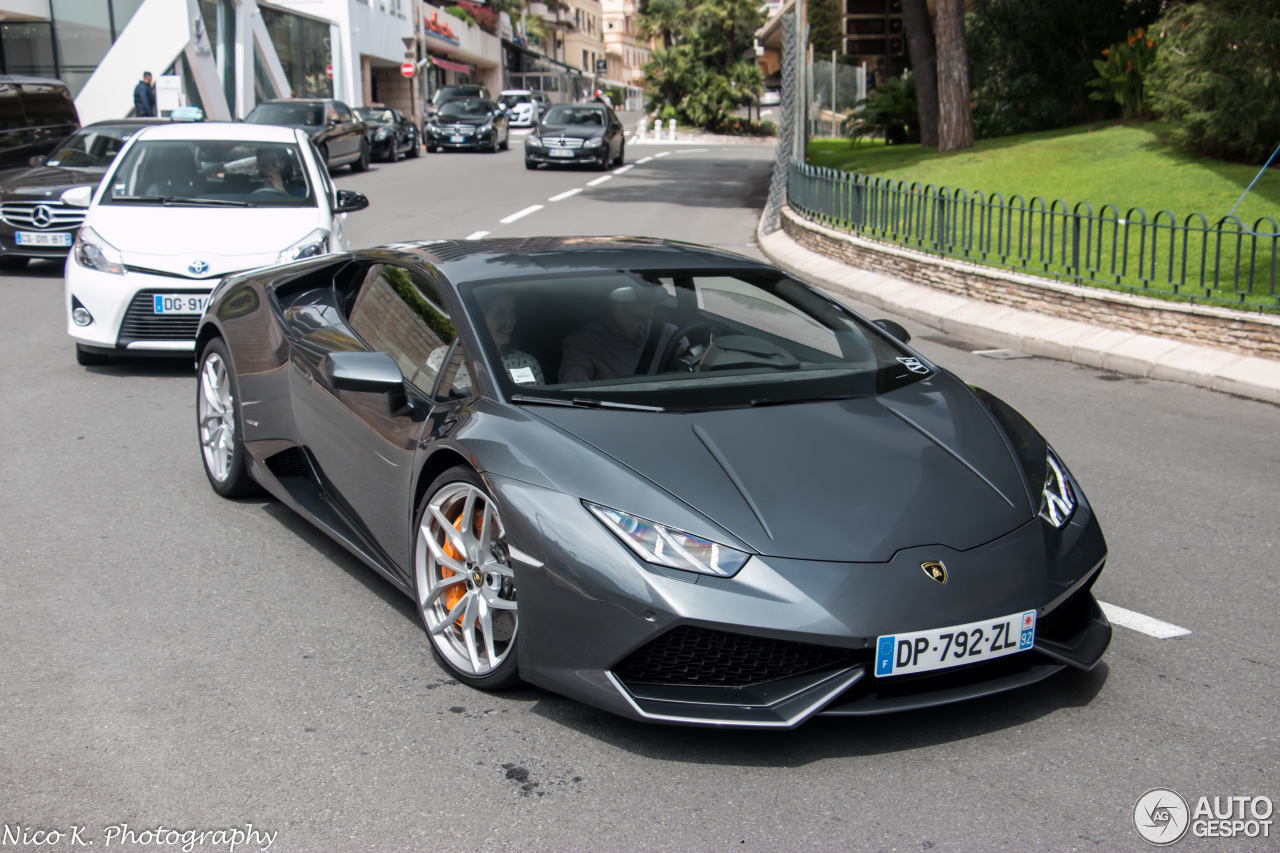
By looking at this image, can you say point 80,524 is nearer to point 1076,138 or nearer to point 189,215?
point 189,215

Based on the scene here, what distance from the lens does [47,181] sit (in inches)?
540

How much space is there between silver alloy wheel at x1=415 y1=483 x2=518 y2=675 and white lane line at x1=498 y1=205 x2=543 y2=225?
15.5 metres

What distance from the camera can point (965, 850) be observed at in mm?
2838

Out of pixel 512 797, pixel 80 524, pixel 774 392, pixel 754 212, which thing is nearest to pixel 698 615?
pixel 512 797

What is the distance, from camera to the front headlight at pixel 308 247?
861cm

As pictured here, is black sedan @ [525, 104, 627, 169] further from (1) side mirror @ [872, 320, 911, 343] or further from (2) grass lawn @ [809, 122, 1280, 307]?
(1) side mirror @ [872, 320, 911, 343]

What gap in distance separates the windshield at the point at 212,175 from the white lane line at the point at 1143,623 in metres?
7.11

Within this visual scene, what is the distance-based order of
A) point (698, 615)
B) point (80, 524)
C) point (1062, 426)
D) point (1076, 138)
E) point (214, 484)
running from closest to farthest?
point (698, 615) < point (80, 524) < point (214, 484) < point (1062, 426) < point (1076, 138)

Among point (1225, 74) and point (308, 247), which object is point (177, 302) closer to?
point (308, 247)

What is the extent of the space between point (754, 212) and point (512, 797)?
1955 cm

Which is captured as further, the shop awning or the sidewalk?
the shop awning

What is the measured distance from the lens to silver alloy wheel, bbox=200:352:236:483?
5652 mm

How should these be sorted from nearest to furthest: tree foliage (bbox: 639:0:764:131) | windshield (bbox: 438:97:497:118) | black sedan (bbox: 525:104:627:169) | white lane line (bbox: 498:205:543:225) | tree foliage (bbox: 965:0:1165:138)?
white lane line (bbox: 498:205:543:225) < tree foliage (bbox: 965:0:1165:138) < black sedan (bbox: 525:104:627:169) < windshield (bbox: 438:97:497:118) < tree foliage (bbox: 639:0:764:131)

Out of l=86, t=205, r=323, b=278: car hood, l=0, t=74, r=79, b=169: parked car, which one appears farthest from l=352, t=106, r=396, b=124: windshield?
l=86, t=205, r=323, b=278: car hood
